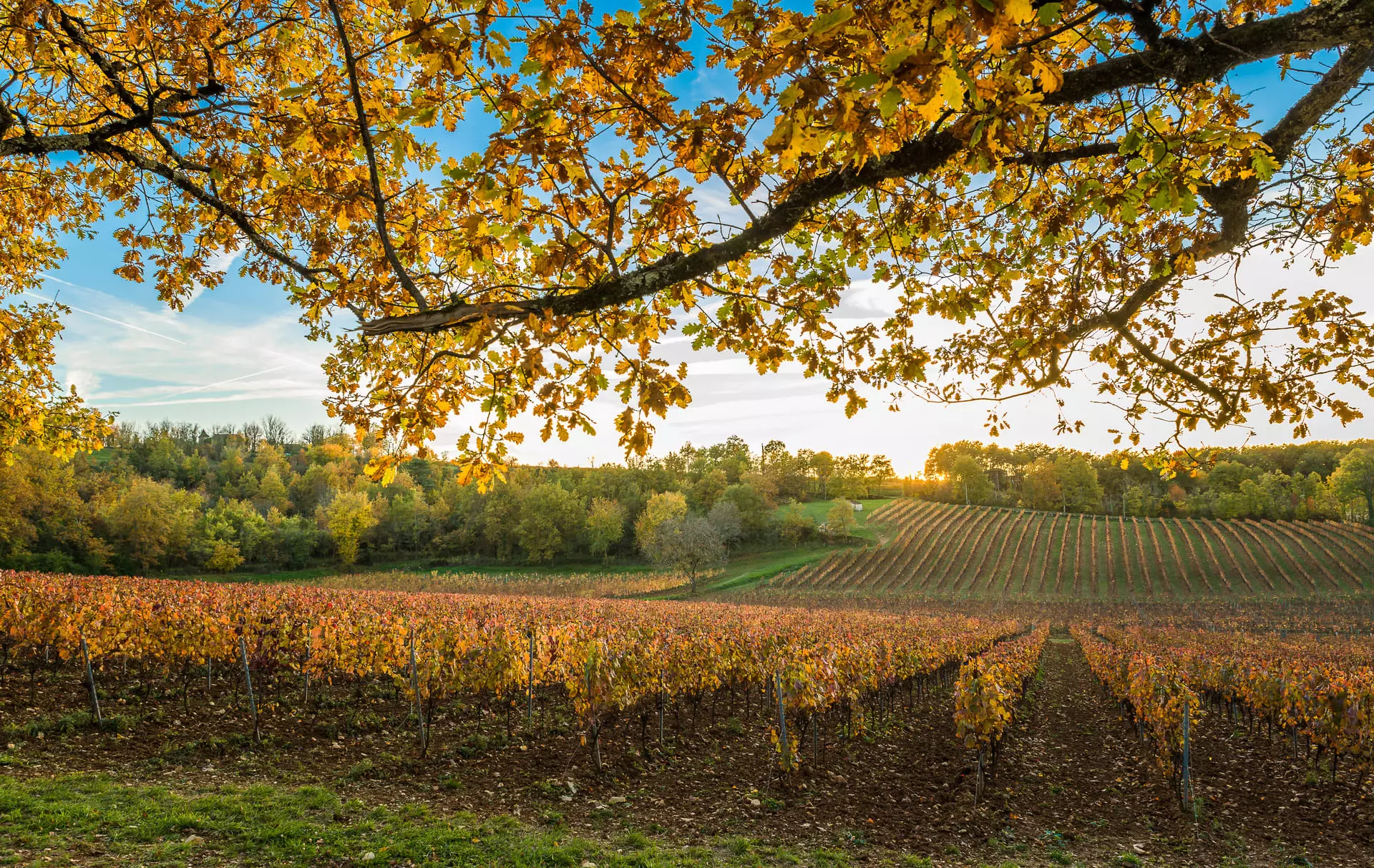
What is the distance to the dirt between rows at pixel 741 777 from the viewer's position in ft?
20.5

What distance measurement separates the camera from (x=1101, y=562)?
179 feet

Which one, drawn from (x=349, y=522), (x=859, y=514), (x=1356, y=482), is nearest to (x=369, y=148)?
(x=349, y=522)

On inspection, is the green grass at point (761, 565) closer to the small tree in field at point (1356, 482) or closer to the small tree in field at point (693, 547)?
the small tree in field at point (693, 547)

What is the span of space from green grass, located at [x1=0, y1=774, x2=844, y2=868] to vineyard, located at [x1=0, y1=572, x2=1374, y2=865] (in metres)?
0.36

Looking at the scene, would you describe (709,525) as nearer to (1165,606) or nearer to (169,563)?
(1165,606)

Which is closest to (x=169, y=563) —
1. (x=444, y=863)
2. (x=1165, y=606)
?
(x=444, y=863)

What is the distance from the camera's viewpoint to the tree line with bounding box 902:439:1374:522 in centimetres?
6962

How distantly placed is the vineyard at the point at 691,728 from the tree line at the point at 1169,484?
189 ft

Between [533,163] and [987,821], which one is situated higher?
[533,163]

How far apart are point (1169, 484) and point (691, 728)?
117m

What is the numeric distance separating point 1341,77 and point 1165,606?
166ft

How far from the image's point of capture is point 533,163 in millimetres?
2582

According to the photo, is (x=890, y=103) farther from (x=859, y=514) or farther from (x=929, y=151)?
(x=859, y=514)

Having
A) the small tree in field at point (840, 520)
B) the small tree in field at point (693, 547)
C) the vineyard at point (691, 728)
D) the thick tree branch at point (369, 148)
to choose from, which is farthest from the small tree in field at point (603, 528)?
the thick tree branch at point (369, 148)
